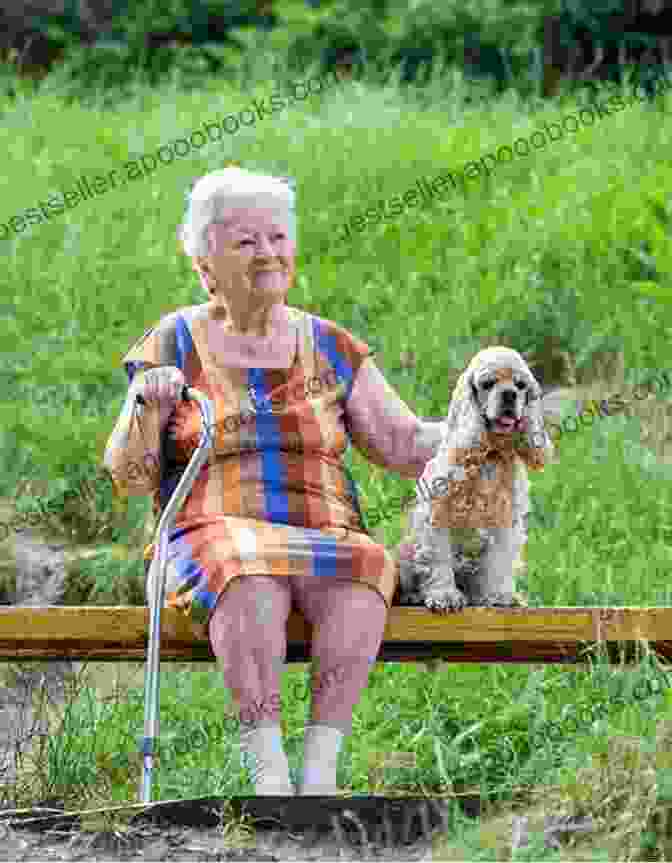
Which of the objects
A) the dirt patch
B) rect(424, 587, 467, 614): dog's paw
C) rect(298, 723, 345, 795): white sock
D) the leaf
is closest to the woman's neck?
rect(424, 587, 467, 614): dog's paw

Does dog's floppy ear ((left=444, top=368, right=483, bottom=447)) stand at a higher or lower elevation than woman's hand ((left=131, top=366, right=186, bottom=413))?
lower

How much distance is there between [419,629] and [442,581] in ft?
0.42

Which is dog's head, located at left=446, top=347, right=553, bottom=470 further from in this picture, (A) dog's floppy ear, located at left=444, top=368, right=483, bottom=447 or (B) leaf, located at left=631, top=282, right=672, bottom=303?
(B) leaf, located at left=631, top=282, right=672, bottom=303

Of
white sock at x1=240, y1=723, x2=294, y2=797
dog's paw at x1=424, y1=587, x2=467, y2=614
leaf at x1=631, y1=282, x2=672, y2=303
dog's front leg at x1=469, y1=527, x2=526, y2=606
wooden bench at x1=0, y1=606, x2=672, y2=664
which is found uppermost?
leaf at x1=631, y1=282, x2=672, y2=303

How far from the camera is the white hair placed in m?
4.98

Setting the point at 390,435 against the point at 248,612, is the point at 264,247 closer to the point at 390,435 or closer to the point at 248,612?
the point at 390,435

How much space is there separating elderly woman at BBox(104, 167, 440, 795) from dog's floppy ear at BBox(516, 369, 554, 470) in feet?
1.41

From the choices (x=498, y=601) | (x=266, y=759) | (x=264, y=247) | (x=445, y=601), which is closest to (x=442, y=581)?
(x=445, y=601)

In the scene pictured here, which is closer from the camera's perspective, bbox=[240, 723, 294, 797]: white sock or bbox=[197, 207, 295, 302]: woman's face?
bbox=[240, 723, 294, 797]: white sock

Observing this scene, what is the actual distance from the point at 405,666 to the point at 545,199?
11.3ft

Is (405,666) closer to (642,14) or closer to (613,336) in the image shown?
(613,336)

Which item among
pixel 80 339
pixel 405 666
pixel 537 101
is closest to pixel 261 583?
pixel 405 666

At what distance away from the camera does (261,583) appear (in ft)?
15.1

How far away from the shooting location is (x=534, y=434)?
184 inches
